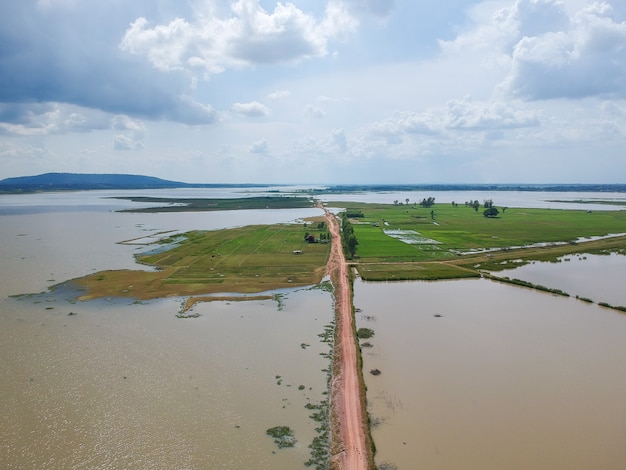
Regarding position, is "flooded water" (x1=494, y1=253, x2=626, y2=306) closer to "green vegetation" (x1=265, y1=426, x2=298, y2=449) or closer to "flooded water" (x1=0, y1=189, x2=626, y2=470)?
"flooded water" (x1=0, y1=189, x2=626, y2=470)

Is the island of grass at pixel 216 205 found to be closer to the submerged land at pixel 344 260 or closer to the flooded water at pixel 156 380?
the submerged land at pixel 344 260

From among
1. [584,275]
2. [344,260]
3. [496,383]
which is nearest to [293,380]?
[496,383]

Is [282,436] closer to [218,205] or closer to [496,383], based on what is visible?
[496,383]

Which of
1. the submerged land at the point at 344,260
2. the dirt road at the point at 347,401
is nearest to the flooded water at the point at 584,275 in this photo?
the submerged land at the point at 344,260

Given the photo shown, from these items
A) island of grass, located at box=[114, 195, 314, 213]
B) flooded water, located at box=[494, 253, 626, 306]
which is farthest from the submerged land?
island of grass, located at box=[114, 195, 314, 213]

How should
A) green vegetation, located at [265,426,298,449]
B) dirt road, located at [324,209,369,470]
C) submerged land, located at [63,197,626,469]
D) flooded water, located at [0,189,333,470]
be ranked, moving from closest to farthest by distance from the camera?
dirt road, located at [324,209,369,470], flooded water, located at [0,189,333,470], green vegetation, located at [265,426,298,449], submerged land, located at [63,197,626,469]

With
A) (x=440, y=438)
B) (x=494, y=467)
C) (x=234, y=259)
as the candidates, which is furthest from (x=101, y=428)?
(x=234, y=259)
